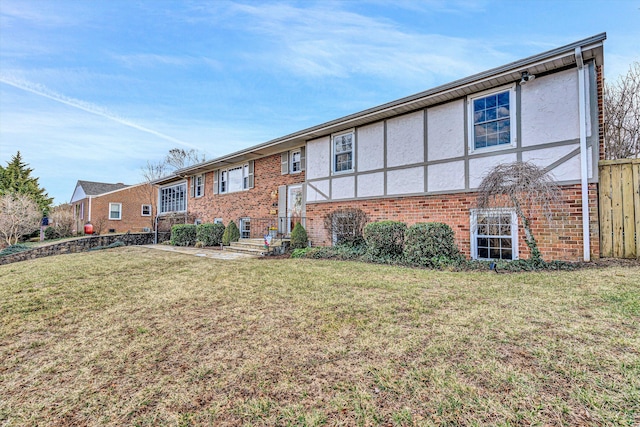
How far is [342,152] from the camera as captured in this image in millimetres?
10828

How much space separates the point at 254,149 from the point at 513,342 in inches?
485

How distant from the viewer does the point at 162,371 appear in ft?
8.45

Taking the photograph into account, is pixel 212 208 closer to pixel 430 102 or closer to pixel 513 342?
pixel 430 102

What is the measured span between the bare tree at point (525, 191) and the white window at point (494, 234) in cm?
32

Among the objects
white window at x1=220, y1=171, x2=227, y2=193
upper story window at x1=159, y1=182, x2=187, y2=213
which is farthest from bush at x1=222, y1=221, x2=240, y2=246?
upper story window at x1=159, y1=182, x2=187, y2=213

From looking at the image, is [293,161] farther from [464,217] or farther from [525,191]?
[525,191]

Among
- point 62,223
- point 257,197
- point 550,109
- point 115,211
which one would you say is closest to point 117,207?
point 115,211

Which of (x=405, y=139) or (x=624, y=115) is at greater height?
(x=624, y=115)

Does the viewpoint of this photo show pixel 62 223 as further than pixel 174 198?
Yes

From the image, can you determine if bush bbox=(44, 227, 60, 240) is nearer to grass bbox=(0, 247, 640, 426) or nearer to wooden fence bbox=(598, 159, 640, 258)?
grass bbox=(0, 247, 640, 426)

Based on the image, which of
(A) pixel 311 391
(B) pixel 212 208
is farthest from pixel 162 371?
(B) pixel 212 208

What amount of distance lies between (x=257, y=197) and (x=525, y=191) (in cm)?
1094

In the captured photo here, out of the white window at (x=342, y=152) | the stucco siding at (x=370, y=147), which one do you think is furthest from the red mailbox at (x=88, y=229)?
the stucco siding at (x=370, y=147)

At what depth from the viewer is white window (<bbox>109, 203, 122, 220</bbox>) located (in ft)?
92.6
